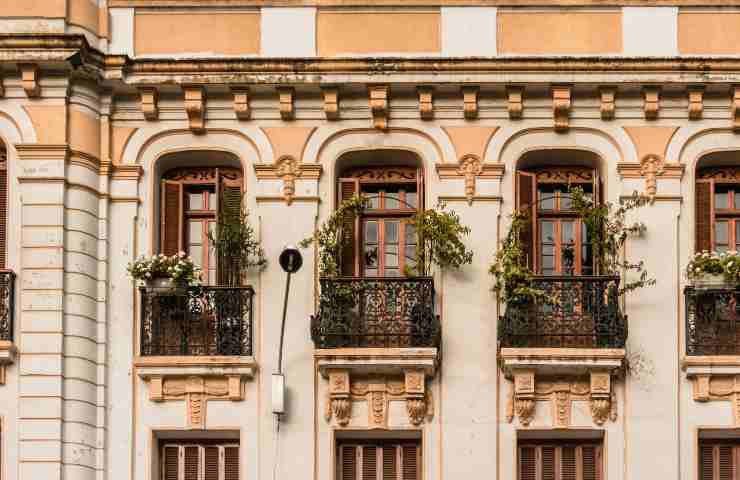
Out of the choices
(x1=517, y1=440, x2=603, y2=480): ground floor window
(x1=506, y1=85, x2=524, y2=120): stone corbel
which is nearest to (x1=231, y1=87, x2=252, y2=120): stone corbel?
(x1=506, y1=85, x2=524, y2=120): stone corbel

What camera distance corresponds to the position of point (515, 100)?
35.7 metres

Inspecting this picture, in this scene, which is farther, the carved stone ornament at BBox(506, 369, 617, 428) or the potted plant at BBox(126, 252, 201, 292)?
the potted plant at BBox(126, 252, 201, 292)

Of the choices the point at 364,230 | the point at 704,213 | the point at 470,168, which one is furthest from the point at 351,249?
the point at 704,213

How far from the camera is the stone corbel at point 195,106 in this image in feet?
117

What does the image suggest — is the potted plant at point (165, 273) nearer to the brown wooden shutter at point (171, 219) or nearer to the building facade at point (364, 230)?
the building facade at point (364, 230)

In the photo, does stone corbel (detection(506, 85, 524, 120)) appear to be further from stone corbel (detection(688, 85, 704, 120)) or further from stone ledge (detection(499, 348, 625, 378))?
stone ledge (detection(499, 348, 625, 378))

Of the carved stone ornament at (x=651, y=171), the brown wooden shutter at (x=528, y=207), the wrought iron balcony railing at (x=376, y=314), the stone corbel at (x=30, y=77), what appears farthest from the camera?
the brown wooden shutter at (x=528, y=207)

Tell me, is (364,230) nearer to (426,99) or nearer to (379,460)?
(426,99)

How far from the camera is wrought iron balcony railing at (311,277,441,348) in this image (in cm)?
3466

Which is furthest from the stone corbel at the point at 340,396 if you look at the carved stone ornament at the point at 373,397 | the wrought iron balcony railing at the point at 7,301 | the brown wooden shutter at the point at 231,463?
the wrought iron balcony railing at the point at 7,301

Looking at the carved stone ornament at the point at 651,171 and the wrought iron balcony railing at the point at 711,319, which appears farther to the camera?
the carved stone ornament at the point at 651,171

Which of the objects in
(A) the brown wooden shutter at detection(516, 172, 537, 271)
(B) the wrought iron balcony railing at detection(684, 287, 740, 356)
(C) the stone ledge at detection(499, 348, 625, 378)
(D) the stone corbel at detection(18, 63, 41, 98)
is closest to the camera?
(C) the stone ledge at detection(499, 348, 625, 378)

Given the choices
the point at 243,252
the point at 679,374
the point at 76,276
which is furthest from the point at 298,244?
the point at 679,374

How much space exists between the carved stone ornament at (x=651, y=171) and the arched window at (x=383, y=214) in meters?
2.85
